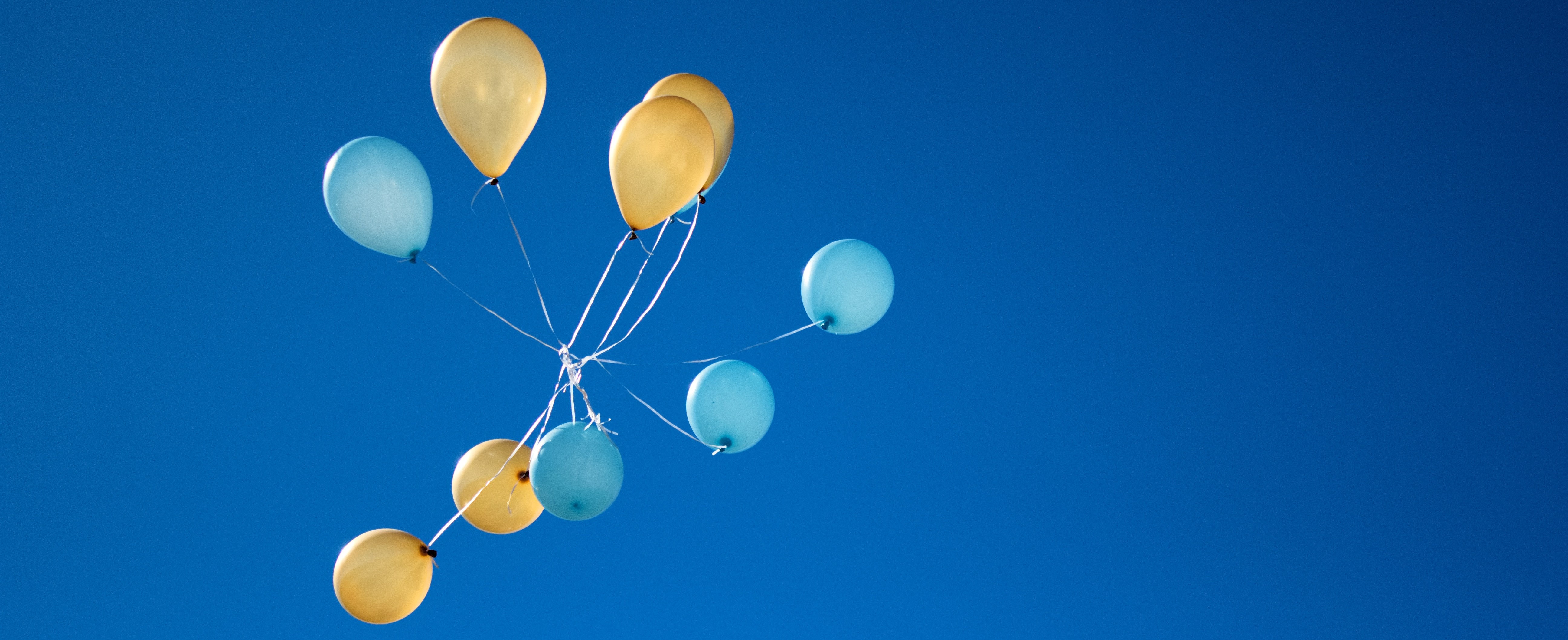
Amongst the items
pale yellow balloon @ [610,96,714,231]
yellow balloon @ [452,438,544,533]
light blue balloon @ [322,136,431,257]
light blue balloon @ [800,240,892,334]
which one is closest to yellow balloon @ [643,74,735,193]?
pale yellow balloon @ [610,96,714,231]

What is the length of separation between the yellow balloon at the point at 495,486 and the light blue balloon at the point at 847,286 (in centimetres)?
54

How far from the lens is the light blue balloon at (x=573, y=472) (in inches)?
56.4

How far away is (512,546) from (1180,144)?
1961mm

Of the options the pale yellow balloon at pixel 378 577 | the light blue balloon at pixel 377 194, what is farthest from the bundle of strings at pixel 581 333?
the light blue balloon at pixel 377 194

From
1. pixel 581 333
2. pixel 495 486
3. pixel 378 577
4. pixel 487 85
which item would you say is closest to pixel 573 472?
pixel 495 486

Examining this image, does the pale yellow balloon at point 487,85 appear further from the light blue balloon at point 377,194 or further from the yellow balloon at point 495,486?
the yellow balloon at point 495,486

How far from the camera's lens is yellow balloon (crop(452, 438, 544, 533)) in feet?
5.26

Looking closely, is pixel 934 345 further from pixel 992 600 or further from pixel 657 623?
pixel 657 623

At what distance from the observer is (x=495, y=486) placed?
160cm

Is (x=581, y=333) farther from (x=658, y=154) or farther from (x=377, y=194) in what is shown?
(x=658, y=154)

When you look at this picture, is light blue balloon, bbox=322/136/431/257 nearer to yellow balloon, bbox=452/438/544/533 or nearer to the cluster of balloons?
the cluster of balloons

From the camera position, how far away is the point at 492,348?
2.55m

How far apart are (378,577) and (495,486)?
8.5 inches

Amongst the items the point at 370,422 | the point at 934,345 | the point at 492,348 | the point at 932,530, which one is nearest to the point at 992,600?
the point at 932,530
